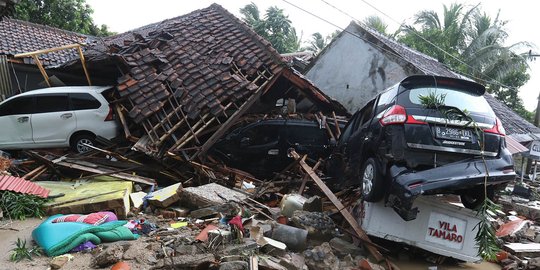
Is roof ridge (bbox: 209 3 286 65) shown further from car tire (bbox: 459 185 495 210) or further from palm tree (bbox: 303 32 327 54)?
palm tree (bbox: 303 32 327 54)

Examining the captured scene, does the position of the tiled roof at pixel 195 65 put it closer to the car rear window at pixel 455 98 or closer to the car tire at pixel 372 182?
the car tire at pixel 372 182

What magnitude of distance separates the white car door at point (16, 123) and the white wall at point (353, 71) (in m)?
10.3

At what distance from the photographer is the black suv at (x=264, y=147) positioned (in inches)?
360

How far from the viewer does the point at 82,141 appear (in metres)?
9.43

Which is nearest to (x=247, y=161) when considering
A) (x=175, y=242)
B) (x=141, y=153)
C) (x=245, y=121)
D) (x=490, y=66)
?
(x=245, y=121)

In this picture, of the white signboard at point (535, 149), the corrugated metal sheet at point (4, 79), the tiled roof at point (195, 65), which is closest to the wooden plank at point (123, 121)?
the tiled roof at point (195, 65)

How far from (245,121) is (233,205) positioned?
11.9 ft

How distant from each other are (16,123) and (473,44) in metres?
23.5

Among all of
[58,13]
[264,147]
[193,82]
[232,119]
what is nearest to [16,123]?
[193,82]

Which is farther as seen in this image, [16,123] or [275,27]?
[275,27]

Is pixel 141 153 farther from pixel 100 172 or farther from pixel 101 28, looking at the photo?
pixel 101 28

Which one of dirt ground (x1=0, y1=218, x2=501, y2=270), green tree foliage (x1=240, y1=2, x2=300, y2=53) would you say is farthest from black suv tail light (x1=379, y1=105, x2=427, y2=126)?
green tree foliage (x1=240, y1=2, x2=300, y2=53)

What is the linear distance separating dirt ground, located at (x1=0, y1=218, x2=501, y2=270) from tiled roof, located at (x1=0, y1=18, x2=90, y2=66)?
33.2 ft

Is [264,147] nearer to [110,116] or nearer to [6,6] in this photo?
[110,116]
